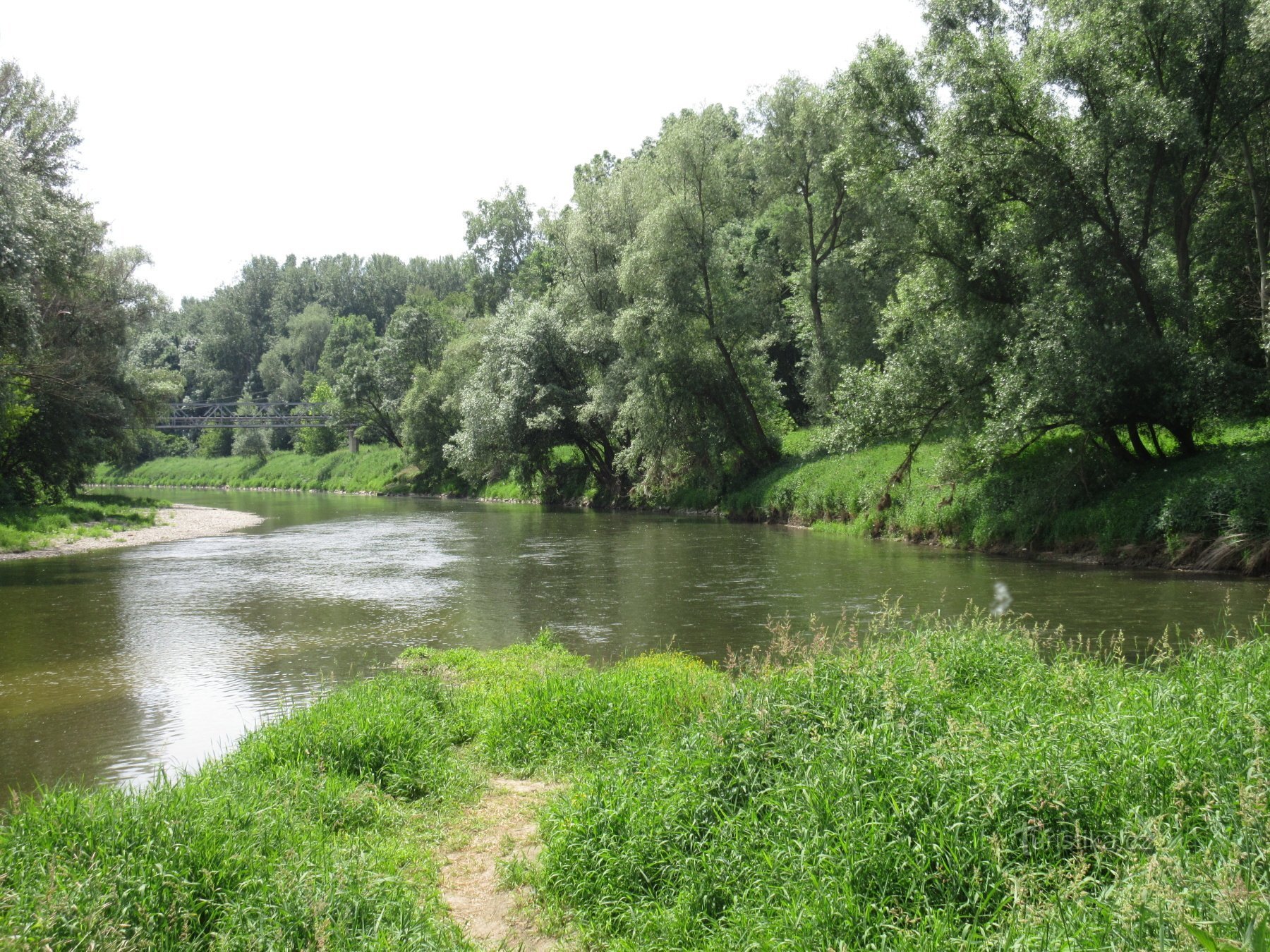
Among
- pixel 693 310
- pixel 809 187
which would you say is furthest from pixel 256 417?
pixel 809 187

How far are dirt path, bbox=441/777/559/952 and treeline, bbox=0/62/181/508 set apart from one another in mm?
19337

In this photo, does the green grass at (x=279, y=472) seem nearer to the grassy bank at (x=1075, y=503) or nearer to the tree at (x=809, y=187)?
the tree at (x=809, y=187)

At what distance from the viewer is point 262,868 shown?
5074 mm

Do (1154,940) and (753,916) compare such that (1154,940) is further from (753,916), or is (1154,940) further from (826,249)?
(826,249)

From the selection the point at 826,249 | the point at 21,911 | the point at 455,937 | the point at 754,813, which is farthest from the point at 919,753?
the point at 826,249

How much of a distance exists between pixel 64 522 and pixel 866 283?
3092cm

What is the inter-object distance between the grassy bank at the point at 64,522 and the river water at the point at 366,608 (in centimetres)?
275

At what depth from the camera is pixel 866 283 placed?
36750 mm

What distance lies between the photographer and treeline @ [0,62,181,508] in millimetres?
21561

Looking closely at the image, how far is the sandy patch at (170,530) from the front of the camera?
28.5m

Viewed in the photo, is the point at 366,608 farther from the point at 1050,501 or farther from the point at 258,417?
the point at 258,417

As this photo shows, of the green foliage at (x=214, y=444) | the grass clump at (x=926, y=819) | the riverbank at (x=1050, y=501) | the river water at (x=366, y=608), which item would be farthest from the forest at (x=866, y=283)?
Result: the green foliage at (x=214, y=444)

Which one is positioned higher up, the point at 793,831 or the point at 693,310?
the point at 693,310

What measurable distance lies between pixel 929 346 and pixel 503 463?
2763 centimetres
